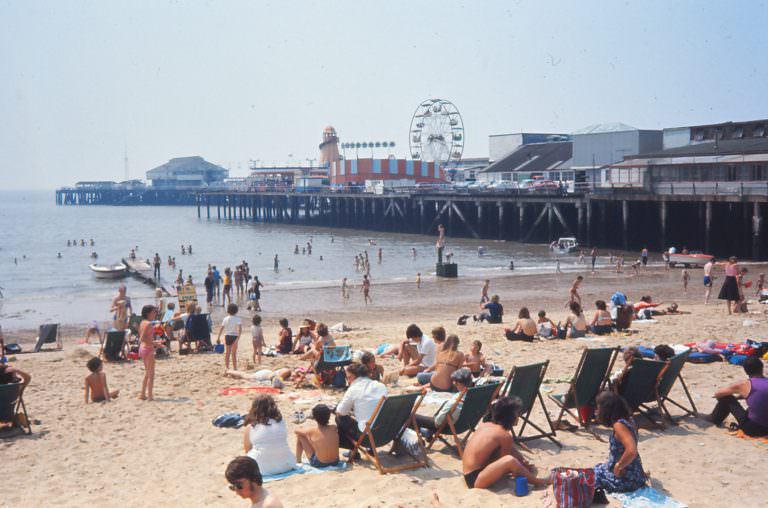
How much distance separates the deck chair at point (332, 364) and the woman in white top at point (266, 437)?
2.69 meters

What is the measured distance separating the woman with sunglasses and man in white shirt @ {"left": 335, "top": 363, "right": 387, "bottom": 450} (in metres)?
2.28

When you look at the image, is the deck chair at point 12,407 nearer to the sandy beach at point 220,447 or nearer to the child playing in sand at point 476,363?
the sandy beach at point 220,447

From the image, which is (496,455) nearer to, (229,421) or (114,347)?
(229,421)

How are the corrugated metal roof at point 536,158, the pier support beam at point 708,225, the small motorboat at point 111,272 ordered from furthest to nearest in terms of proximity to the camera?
the corrugated metal roof at point 536,158, the small motorboat at point 111,272, the pier support beam at point 708,225

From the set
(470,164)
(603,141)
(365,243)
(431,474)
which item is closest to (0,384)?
(431,474)

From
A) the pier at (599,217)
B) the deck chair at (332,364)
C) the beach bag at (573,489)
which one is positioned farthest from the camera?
the pier at (599,217)

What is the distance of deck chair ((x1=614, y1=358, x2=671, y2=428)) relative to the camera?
6.32 meters

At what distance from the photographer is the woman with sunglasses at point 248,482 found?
11.8ft

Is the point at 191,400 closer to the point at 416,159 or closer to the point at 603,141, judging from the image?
the point at 603,141

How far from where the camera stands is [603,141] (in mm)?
51969

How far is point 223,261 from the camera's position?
4112cm

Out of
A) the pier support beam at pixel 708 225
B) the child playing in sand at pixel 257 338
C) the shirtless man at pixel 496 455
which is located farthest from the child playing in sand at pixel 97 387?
the pier support beam at pixel 708 225

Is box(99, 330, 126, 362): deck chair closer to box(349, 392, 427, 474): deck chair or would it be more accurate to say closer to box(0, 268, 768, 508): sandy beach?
box(0, 268, 768, 508): sandy beach

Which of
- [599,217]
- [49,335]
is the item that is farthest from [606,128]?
[49,335]
